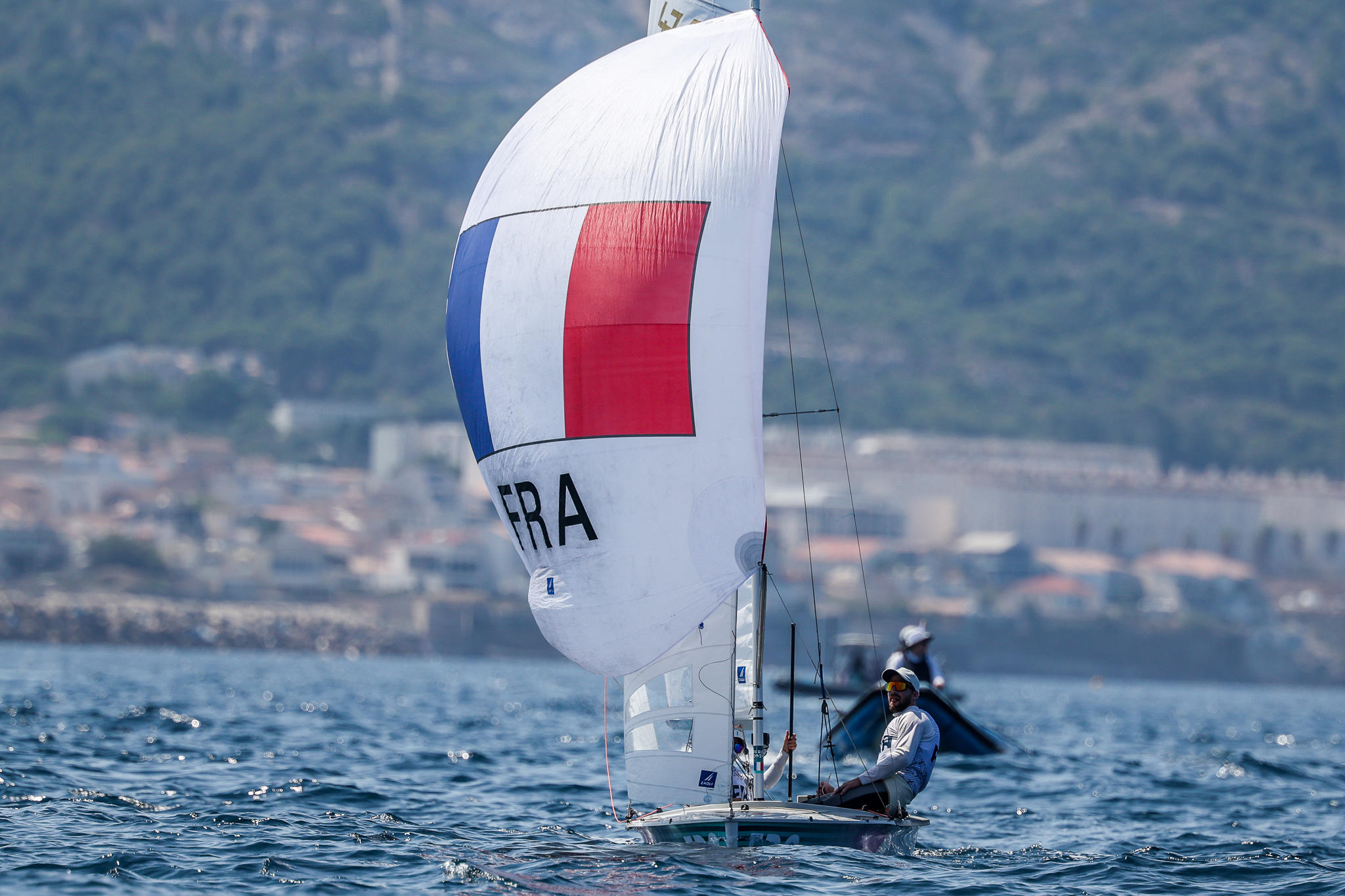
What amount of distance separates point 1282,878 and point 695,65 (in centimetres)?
714

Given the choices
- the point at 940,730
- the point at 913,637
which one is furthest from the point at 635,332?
the point at 940,730

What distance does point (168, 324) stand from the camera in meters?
182

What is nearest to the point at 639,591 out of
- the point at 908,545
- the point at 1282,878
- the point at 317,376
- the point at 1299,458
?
the point at 1282,878

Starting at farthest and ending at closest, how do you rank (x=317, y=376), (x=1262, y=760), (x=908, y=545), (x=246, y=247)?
(x=246, y=247) < (x=317, y=376) < (x=908, y=545) < (x=1262, y=760)

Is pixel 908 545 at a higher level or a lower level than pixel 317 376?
lower

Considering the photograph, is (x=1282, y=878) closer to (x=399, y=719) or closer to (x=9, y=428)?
(x=399, y=719)

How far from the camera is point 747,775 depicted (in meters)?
14.1

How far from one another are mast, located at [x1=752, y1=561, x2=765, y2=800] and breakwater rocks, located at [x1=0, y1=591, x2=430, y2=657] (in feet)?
263

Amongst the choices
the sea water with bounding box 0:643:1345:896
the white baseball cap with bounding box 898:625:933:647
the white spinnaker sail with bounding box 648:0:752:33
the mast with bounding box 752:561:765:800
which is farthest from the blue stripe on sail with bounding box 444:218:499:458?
the white baseball cap with bounding box 898:625:933:647

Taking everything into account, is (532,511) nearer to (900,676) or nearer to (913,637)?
(900,676)

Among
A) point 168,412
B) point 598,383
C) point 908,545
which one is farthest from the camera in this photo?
point 168,412

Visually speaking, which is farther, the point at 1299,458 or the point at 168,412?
the point at 1299,458

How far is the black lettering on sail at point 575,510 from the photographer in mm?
13086

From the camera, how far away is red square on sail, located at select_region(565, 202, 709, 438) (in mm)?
12953
